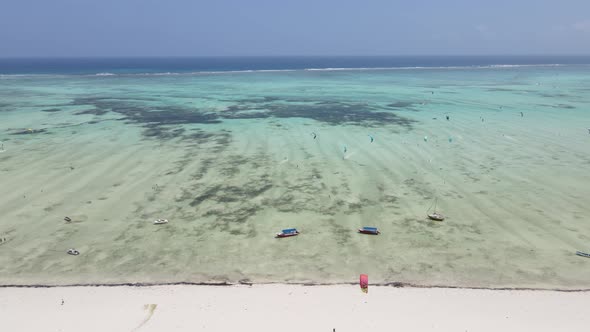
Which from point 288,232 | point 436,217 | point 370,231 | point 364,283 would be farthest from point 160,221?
point 436,217

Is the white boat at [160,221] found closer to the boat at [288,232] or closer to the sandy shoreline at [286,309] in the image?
the sandy shoreline at [286,309]

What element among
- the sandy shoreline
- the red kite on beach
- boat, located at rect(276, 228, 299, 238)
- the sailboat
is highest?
the sailboat

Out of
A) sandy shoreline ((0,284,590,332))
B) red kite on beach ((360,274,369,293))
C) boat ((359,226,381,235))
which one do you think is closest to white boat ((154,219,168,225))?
sandy shoreline ((0,284,590,332))

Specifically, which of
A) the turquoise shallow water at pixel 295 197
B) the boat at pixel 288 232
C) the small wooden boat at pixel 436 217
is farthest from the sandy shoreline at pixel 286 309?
the small wooden boat at pixel 436 217

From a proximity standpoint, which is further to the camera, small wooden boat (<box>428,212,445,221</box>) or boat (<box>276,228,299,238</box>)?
small wooden boat (<box>428,212,445,221</box>)

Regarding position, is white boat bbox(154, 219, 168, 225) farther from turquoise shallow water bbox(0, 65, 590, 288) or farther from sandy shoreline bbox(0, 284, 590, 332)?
sandy shoreline bbox(0, 284, 590, 332)

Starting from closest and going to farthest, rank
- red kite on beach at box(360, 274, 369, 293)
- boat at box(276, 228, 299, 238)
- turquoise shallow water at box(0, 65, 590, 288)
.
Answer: red kite on beach at box(360, 274, 369, 293), turquoise shallow water at box(0, 65, 590, 288), boat at box(276, 228, 299, 238)
